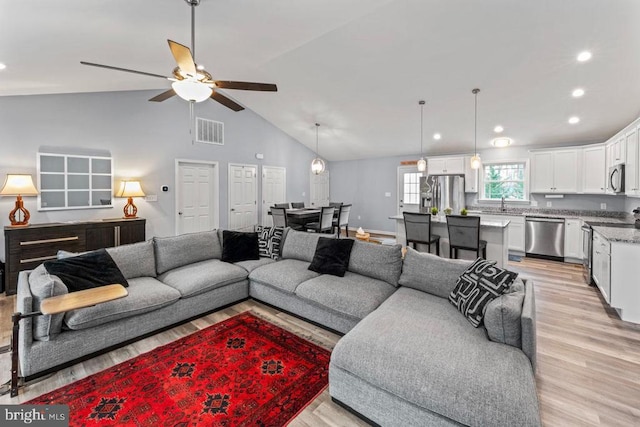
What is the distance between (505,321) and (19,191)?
18.5ft

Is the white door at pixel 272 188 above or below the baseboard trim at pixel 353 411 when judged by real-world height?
above

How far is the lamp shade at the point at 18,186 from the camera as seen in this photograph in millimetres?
3738

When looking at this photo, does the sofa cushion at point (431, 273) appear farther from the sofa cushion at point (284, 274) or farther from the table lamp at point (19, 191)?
the table lamp at point (19, 191)

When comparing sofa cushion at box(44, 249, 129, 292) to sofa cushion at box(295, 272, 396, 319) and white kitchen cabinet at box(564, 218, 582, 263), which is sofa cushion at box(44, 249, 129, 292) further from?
white kitchen cabinet at box(564, 218, 582, 263)

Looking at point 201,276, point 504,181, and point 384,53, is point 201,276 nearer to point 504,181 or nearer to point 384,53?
point 384,53

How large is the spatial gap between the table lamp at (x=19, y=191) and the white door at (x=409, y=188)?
750 centimetres

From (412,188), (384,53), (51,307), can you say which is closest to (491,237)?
(384,53)

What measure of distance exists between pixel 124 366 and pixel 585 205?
300 inches

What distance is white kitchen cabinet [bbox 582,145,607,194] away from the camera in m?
5.07

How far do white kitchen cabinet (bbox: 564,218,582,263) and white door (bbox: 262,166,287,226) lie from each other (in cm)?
631

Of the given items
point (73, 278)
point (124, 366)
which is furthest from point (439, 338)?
point (73, 278)

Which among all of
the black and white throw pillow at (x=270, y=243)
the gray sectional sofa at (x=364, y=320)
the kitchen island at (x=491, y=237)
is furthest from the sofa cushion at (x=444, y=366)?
the kitchen island at (x=491, y=237)

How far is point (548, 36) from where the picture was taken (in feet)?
10.6

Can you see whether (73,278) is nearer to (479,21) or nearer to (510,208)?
(479,21)
